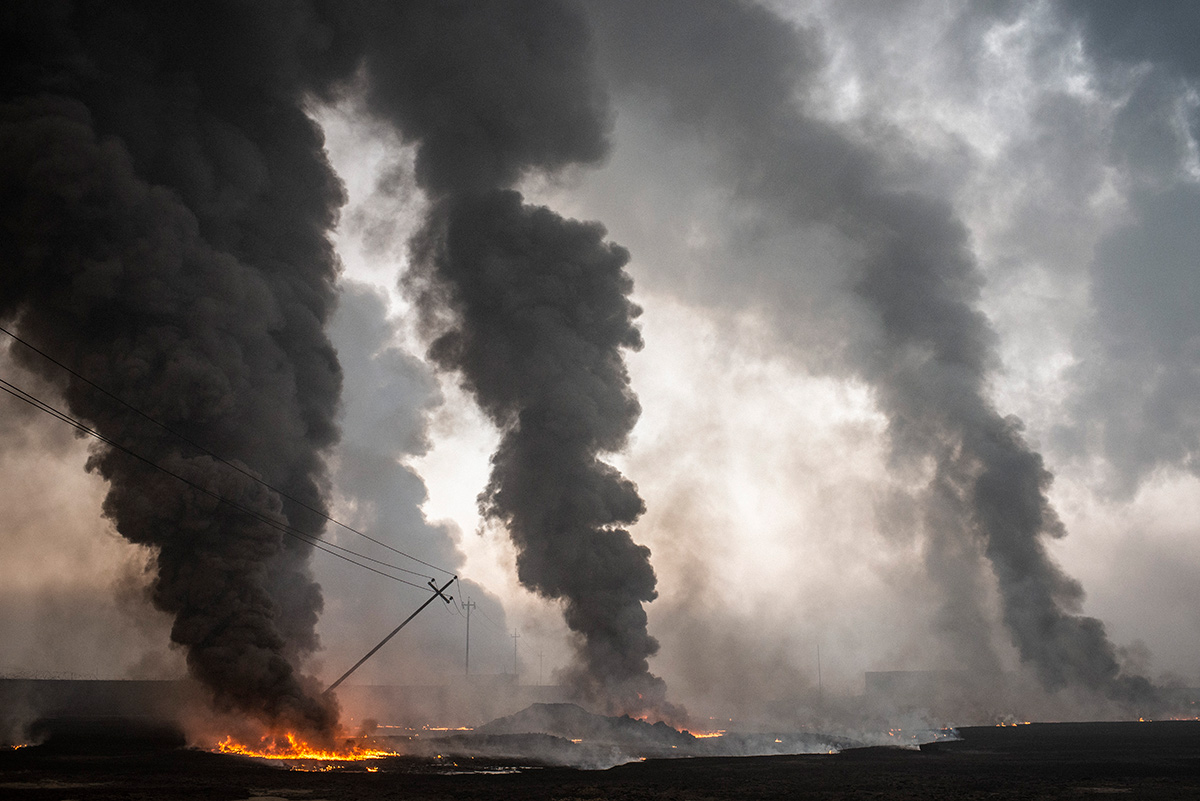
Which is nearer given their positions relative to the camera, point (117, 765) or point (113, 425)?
point (117, 765)

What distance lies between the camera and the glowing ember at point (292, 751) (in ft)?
169

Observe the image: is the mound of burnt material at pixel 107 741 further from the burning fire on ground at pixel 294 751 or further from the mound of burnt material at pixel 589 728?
the mound of burnt material at pixel 589 728

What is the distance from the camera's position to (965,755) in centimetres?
6544

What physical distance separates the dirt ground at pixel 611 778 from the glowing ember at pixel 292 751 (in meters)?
2.43

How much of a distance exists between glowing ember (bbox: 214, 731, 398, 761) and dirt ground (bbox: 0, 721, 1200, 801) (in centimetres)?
243

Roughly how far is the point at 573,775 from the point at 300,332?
43.9 metres

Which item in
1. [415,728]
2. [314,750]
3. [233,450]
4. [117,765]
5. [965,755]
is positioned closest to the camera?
[117,765]

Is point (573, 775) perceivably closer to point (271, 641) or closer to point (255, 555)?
point (271, 641)

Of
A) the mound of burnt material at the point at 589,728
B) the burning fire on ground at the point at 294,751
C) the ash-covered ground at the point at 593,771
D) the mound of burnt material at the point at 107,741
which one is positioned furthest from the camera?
the mound of burnt material at the point at 589,728

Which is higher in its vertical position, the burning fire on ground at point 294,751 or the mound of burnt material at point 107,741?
Result: the mound of burnt material at point 107,741

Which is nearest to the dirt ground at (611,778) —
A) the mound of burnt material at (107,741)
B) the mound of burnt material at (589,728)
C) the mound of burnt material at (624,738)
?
the mound of burnt material at (107,741)

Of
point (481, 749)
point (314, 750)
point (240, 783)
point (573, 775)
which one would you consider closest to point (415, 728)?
point (481, 749)

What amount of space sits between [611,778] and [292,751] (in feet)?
68.8

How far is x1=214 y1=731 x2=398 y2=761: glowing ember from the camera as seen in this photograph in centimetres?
5150
